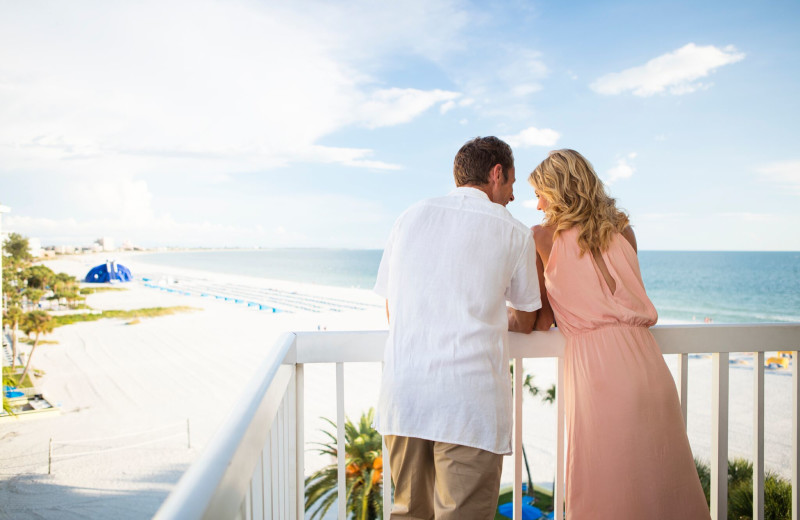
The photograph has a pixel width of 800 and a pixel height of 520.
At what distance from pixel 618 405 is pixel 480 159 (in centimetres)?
66

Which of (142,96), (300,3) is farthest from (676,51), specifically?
(142,96)

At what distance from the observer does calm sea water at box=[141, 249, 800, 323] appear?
26469 millimetres

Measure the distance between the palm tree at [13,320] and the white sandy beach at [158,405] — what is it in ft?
3.69

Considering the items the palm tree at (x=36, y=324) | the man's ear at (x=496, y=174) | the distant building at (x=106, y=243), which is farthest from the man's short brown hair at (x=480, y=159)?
the distant building at (x=106, y=243)

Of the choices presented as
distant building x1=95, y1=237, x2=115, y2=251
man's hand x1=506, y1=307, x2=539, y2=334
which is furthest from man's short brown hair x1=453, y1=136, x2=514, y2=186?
distant building x1=95, y1=237, x2=115, y2=251

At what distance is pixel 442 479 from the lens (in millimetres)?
1123

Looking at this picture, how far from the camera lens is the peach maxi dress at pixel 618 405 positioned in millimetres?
1219

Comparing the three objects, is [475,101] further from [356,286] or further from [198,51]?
[198,51]

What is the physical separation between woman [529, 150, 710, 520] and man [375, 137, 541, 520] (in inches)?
7.9

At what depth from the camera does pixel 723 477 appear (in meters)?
1.54

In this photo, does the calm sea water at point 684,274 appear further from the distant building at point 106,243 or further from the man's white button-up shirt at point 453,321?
the man's white button-up shirt at point 453,321

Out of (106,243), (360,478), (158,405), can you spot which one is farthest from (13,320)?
(106,243)

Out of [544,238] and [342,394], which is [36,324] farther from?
[544,238]

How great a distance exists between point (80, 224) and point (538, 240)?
34.3m
